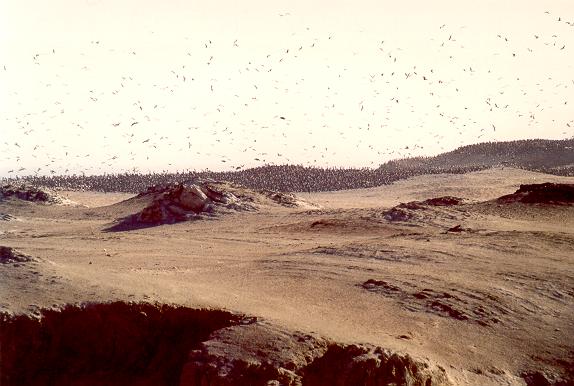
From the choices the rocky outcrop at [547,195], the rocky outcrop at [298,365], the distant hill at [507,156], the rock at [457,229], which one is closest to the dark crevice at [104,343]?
the rocky outcrop at [298,365]

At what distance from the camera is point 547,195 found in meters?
17.7

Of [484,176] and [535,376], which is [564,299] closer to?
[535,376]

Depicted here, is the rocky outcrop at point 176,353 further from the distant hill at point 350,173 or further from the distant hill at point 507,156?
the distant hill at point 507,156

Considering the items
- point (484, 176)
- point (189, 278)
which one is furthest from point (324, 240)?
point (484, 176)

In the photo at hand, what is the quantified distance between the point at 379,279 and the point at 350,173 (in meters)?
34.8

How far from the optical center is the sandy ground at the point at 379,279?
890 centimetres

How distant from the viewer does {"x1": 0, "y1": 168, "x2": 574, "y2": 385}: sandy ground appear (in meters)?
8.90

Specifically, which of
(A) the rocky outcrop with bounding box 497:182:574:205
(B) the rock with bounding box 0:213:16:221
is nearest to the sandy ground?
(A) the rocky outcrop with bounding box 497:182:574:205

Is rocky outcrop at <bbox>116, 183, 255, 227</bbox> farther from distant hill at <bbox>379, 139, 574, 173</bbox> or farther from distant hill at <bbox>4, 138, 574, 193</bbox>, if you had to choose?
distant hill at <bbox>379, 139, 574, 173</bbox>

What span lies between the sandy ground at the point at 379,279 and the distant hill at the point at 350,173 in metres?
20.8

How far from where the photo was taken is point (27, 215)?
2561cm

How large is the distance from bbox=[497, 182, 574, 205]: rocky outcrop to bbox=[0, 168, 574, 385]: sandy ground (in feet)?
1.45

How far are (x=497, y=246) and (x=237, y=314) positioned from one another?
5.89 metres

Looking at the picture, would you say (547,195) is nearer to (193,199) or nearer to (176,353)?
(193,199)
